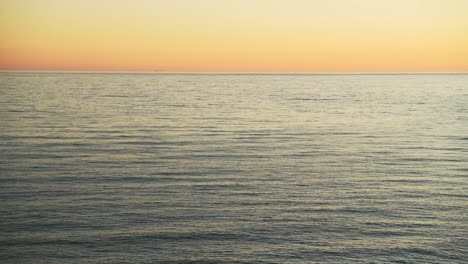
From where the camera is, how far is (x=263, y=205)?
29.7m

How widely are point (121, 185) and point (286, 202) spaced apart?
1018cm

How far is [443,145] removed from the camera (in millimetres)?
52625

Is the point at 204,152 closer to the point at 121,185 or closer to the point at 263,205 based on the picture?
the point at 121,185

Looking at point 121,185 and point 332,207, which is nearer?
point 332,207

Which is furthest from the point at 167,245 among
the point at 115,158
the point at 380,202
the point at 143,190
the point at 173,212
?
the point at 115,158

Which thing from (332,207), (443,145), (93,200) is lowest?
(93,200)

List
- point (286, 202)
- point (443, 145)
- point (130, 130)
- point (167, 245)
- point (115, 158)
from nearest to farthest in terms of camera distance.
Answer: point (167, 245), point (286, 202), point (115, 158), point (443, 145), point (130, 130)

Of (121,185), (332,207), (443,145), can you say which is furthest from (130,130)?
(332,207)

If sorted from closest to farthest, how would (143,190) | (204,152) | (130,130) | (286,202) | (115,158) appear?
(286,202)
(143,190)
(115,158)
(204,152)
(130,130)

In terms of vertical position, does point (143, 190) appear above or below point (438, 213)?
below

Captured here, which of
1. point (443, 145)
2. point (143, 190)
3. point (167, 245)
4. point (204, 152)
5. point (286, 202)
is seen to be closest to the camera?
point (167, 245)

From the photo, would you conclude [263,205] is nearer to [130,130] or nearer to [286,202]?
[286,202]

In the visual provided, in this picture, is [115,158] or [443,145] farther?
[443,145]

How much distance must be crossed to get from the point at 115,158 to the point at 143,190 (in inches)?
428
